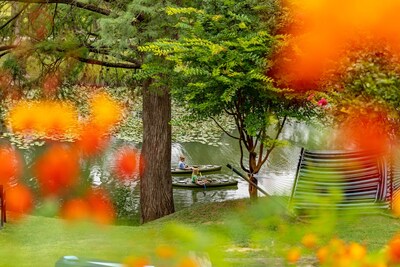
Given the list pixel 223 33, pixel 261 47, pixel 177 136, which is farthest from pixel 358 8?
pixel 177 136

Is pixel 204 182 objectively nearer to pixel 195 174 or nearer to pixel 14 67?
pixel 195 174

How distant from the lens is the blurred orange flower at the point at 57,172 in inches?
391

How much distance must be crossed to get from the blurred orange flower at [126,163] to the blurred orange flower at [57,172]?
1346 millimetres

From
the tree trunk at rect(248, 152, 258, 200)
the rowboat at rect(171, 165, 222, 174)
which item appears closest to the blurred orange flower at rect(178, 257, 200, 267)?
the tree trunk at rect(248, 152, 258, 200)

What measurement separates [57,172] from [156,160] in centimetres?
190

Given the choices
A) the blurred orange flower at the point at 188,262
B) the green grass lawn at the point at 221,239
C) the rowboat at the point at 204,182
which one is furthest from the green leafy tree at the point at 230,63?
the rowboat at the point at 204,182

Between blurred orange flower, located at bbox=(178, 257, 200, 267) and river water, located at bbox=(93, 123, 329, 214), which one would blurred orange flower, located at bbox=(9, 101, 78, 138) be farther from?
blurred orange flower, located at bbox=(178, 257, 200, 267)

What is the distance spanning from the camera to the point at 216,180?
50.2 feet

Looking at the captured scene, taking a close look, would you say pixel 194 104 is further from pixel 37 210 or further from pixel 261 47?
pixel 37 210

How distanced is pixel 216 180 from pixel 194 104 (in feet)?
24.8

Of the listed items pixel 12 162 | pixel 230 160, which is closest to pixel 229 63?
pixel 12 162

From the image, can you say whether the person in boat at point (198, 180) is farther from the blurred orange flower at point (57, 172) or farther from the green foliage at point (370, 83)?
the green foliage at point (370, 83)

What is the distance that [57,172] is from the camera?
32.7ft

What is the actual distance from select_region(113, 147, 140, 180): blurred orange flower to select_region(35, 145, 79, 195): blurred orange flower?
4.42 feet
